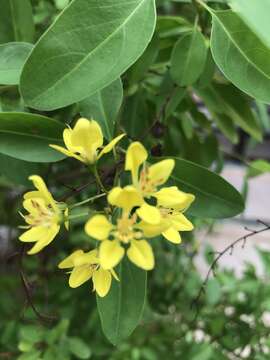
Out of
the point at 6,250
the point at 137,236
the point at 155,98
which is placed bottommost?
the point at 6,250

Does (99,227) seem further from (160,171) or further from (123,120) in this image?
(123,120)

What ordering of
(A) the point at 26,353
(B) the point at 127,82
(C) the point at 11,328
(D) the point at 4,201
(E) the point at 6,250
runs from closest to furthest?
(B) the point at 127,82 < (A) the point at 26,353 < (C) the point at 11,328 < (D) the point at 4,201 < (E) the point at 6,250

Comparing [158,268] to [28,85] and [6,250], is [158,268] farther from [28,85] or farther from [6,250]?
[28,85]

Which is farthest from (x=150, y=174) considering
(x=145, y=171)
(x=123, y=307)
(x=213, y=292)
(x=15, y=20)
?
(x=213, y=292)

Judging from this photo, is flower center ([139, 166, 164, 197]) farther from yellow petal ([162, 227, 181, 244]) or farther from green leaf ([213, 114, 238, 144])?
green leaf ([213, 114, 238, 144])

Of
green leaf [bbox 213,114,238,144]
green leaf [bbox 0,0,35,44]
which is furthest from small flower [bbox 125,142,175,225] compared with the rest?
green leaf [bbox 213,114,238,144]

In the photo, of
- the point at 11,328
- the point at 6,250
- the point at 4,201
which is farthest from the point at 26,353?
the point at 6,250

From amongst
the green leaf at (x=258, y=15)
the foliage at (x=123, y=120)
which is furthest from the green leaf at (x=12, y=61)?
the green leaf at (x=258, y=15)
